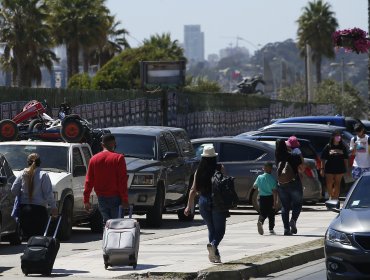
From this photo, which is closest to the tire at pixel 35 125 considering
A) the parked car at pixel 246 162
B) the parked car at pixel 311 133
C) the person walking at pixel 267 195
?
the parked car at pixel 246 162

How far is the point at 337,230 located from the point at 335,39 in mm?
11038

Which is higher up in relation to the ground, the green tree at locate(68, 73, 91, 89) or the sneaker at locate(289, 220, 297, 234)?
the green tree at locate(68, 73, 91, 89)

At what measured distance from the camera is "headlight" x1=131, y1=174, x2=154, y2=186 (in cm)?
2291

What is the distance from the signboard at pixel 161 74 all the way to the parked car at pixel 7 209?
3614 centimetres

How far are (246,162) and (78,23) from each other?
5358 centimetres

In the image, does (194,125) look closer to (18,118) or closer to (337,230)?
(18,118)

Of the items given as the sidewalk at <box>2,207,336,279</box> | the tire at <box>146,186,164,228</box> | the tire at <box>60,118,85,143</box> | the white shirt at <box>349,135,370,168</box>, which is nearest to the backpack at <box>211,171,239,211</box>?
the sidewalk at <box>2,207,336,279</box>

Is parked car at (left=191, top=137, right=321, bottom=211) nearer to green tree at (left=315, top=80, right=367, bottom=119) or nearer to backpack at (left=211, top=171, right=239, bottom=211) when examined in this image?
backpack at (left=211, top=171, right=239, bottom=211)

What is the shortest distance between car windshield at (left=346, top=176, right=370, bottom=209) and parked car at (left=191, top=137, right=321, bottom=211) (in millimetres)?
11116

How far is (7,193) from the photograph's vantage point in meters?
19.0

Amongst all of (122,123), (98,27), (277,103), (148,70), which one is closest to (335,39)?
(122,123)

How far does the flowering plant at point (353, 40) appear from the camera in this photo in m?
23.9

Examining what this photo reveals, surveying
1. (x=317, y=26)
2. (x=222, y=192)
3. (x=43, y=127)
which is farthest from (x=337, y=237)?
(x=317, y=26)

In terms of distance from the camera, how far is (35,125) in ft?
82.4
